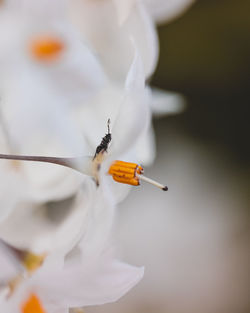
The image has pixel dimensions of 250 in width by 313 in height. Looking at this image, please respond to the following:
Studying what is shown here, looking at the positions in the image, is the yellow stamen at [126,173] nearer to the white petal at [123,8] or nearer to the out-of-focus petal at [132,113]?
the out-of-focus petal at [132,113]

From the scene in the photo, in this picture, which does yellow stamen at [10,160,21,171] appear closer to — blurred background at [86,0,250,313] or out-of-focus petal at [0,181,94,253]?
out-of-focus petal at [0,181,94,253]

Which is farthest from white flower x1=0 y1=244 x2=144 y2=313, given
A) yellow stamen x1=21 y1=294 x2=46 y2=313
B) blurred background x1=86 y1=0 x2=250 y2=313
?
blurred background x1=86 y1=0 x2=250 y2=313

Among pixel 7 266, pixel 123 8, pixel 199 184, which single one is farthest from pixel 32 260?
pixel 199 184

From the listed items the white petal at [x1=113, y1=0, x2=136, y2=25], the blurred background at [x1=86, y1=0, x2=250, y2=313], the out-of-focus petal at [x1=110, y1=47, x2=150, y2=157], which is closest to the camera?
the out-of-focus petal at [x1=110, y1=47, x2=150, y2=157]

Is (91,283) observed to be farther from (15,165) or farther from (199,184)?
(199,184)

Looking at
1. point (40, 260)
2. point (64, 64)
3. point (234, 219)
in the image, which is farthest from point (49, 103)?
point (234, 219)

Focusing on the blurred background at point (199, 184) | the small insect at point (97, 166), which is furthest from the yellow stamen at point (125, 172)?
the blurred background at point (199, 184)
